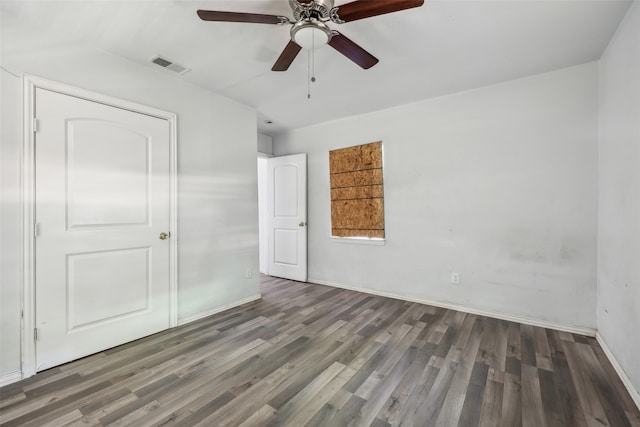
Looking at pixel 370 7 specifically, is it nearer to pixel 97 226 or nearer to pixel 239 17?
pixel 239 17

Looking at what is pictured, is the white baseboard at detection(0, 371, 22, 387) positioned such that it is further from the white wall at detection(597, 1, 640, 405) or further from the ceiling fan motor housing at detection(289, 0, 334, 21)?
the white wall at detection(597, 1, 640, 405)

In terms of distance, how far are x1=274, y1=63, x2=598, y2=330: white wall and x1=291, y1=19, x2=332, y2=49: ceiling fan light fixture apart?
6.89 feet

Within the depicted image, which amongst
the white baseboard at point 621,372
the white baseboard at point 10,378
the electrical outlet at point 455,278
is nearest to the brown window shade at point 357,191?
the electrical outlet at point 455,278

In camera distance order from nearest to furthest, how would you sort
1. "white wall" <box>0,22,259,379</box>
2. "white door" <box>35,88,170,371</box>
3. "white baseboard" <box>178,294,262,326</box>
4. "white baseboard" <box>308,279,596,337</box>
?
"white wall" <box>0,22,259,379</box> → "white door" <box>35,88,170,371</box> → "white baseboard" <box>308,279,596,337</box> → "white baseboard" <box>178,294,262,326</box>

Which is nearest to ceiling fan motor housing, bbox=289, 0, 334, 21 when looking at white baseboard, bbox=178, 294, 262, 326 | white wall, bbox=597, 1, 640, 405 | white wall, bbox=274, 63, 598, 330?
white wall, bbox=597, 1, 640, 405

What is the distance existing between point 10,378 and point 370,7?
3.29 m

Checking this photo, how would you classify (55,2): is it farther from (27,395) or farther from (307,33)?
(27,395)

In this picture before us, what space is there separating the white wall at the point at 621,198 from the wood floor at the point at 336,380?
0.98 ft

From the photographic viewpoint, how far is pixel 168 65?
2.60 meters

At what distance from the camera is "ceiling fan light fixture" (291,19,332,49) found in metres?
1.67

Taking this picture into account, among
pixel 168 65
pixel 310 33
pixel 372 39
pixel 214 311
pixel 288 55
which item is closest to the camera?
pixel 310 33

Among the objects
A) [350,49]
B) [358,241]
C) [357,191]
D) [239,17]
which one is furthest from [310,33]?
[358,241]

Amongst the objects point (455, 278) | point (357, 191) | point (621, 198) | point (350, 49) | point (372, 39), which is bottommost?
point (455, 278)

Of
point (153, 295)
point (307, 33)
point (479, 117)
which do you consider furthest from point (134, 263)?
point (479, 117)
